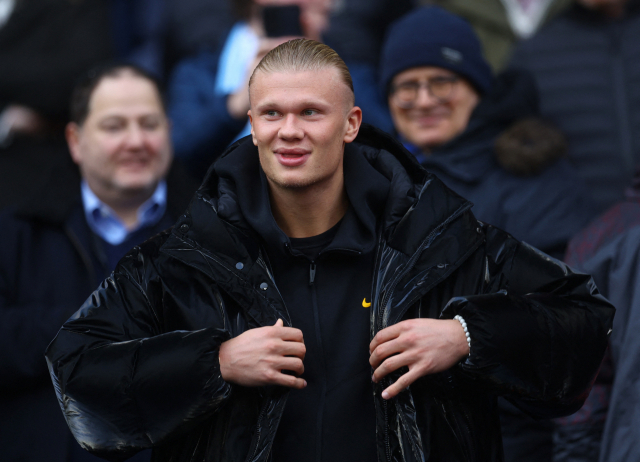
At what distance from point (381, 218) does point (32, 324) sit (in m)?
1.50

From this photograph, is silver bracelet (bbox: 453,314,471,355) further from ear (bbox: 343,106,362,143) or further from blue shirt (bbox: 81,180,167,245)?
blue shirt (bbox: 81,180,167,245)

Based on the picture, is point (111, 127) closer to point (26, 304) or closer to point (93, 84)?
point (93, 84)

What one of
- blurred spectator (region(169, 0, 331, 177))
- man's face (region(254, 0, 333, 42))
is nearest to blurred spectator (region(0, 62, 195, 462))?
blurred spectator (region(169, 0, 331, 177))

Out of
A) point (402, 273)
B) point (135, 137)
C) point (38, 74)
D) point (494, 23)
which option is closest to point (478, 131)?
point (494, 23)

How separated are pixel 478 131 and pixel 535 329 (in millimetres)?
1743

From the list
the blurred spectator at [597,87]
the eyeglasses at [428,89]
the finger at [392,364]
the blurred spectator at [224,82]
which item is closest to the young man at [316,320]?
the finger at [392,364]

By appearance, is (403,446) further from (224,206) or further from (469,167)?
(469,167)

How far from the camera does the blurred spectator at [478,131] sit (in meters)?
3.53

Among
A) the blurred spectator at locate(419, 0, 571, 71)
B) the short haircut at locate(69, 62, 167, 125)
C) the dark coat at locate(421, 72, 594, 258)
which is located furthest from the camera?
the blurred spectator at locate(419, 0, 571, 71)

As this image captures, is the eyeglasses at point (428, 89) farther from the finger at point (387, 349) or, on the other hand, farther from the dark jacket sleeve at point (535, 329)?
the finger at point (387, 349)

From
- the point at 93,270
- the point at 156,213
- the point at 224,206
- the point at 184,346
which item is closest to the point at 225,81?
the point at 156,213

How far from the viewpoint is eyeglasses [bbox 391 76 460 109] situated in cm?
390

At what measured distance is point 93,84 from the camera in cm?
387

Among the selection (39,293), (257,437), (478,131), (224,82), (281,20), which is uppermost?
(281,20)
